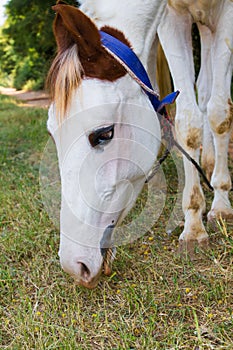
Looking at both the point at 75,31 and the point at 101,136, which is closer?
the point at 75,31

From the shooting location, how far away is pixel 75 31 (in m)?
1.44

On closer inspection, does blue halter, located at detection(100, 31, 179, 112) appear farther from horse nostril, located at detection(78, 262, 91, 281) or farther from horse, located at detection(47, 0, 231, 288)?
horse nostril, located at detection(78, 262, 91, 281)

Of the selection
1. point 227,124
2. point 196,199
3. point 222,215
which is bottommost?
point 222,215

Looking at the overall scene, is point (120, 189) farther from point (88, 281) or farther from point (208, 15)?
point (208, 15)

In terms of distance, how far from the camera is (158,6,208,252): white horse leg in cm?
222

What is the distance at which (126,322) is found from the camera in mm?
1636

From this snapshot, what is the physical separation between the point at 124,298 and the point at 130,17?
1090 millimetres

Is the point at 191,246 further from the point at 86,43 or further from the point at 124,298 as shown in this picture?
the point at 86,43

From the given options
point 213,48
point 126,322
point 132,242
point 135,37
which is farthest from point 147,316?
point 213,48

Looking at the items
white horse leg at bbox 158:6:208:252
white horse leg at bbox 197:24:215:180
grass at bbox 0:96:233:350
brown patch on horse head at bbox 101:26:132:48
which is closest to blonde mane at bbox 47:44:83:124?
brown patch on horse head at bbox 101:26:132:48

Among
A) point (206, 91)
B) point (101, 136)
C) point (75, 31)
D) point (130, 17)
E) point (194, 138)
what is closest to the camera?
point (75, 31)

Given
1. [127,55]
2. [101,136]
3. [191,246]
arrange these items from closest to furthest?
[101,136], [127,55], [191,246]

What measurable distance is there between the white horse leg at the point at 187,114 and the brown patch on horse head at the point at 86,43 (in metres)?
0.70

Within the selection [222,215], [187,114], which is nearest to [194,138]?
[187,114]
